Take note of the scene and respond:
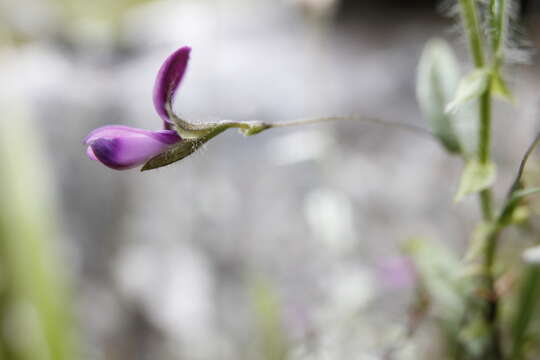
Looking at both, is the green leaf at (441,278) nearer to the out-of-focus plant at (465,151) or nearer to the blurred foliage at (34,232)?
the out-of-focus plant at (465,151)

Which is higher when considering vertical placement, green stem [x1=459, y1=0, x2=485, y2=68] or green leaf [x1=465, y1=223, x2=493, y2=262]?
green stem [x1=459, y1=0, x2=485, y2=68]

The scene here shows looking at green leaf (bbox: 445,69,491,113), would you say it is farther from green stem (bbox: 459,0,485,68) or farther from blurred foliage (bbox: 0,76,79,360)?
blurred foliage (bbox: 0,76,79,360)

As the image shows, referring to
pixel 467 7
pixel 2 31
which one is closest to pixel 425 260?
pixel 467 7

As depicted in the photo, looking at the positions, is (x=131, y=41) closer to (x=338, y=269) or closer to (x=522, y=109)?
(x=338, y=269)

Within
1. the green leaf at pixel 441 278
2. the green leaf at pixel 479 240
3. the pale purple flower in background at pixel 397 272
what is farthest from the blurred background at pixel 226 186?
the green leaf at pixel 479 240

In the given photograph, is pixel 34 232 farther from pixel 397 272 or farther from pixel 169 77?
pixel 169 77

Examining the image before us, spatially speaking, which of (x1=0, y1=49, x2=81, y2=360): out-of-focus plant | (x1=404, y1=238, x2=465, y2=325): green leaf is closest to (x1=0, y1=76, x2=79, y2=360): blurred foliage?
(x1=0, y1=49, x2=81, y2=360): out-of-focus plant
